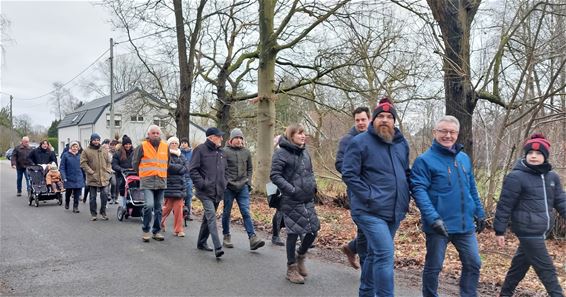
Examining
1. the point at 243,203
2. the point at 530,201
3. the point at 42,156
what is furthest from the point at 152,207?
the point at 42,156

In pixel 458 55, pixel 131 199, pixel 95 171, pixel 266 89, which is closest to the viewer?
pixel 458 55

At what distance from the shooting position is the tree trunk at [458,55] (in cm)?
867

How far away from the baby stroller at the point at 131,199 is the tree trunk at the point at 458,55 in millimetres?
6709

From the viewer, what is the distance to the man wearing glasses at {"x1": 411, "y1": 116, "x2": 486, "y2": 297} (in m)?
4.44

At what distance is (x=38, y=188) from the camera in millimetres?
13148

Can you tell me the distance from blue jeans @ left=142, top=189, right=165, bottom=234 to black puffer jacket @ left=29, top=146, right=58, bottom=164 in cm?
804

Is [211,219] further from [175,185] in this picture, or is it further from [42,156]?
[42,156]

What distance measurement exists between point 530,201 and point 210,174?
14.2 ft

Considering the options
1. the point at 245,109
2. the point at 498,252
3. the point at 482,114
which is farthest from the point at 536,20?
the point at 245,109

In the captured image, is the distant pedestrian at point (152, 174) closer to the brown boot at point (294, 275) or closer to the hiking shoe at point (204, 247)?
the hiking shoe at point (204, 247)

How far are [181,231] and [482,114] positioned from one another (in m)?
6.88

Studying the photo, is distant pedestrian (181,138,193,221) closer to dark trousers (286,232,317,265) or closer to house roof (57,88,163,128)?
dark trousers (286,232,317,265)

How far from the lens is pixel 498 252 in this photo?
25.3ft

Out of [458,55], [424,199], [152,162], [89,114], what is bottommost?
[424,199]
